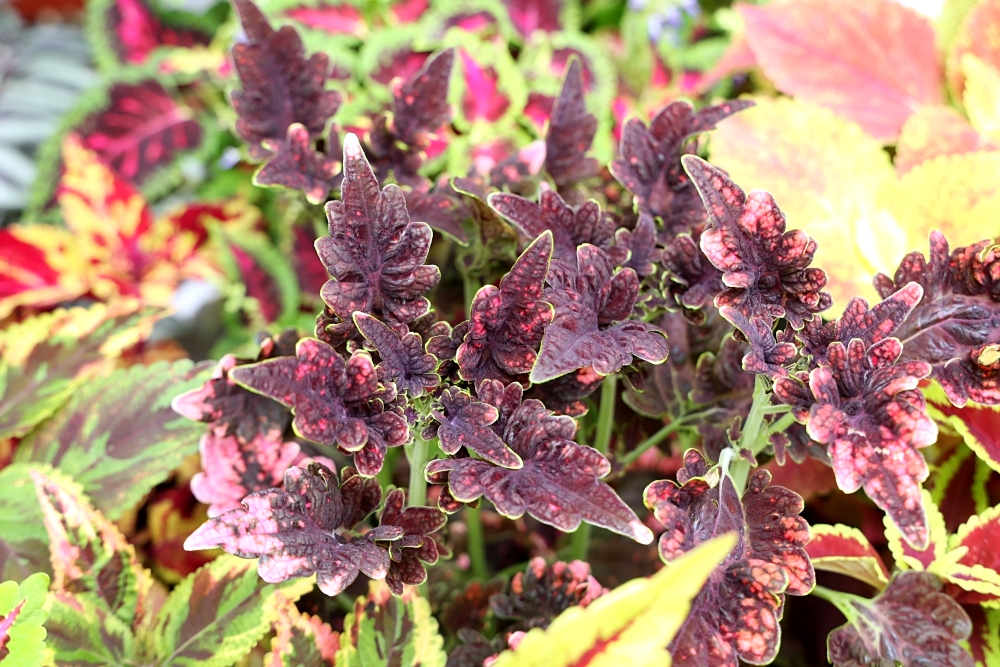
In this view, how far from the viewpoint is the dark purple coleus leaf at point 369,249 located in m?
0.44

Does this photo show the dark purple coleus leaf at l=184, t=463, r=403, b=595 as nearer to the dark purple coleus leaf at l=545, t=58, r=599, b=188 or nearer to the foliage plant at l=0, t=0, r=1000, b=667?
the foliage plant at l=0, t=0, r=1000, b=667

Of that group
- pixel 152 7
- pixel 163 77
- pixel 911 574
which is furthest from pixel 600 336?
pixel 152 7

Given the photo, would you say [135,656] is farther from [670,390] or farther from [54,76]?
[54,76]

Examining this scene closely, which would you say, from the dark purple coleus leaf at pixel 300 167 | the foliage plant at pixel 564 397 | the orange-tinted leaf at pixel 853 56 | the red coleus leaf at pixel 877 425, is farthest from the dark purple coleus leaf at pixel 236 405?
the orange-tinted leaf at pixel 853 56

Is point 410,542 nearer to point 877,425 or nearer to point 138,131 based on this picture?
point 877,425

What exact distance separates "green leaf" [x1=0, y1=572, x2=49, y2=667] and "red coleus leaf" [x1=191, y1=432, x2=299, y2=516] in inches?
5.2

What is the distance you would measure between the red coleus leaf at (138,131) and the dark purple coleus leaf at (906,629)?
3.46 feet

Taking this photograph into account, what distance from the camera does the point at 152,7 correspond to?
50.8 inches

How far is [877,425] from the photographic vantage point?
416 millimetres

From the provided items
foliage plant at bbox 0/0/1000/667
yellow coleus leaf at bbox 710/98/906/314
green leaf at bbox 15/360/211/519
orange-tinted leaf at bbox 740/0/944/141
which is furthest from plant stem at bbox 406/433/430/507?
orange-tinted leaf at bbox 740/0/944/141

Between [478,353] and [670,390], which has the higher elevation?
[478,353]

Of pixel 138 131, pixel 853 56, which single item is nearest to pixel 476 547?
pixel 853 56

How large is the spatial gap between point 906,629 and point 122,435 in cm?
60

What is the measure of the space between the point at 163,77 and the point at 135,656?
0.91 m
